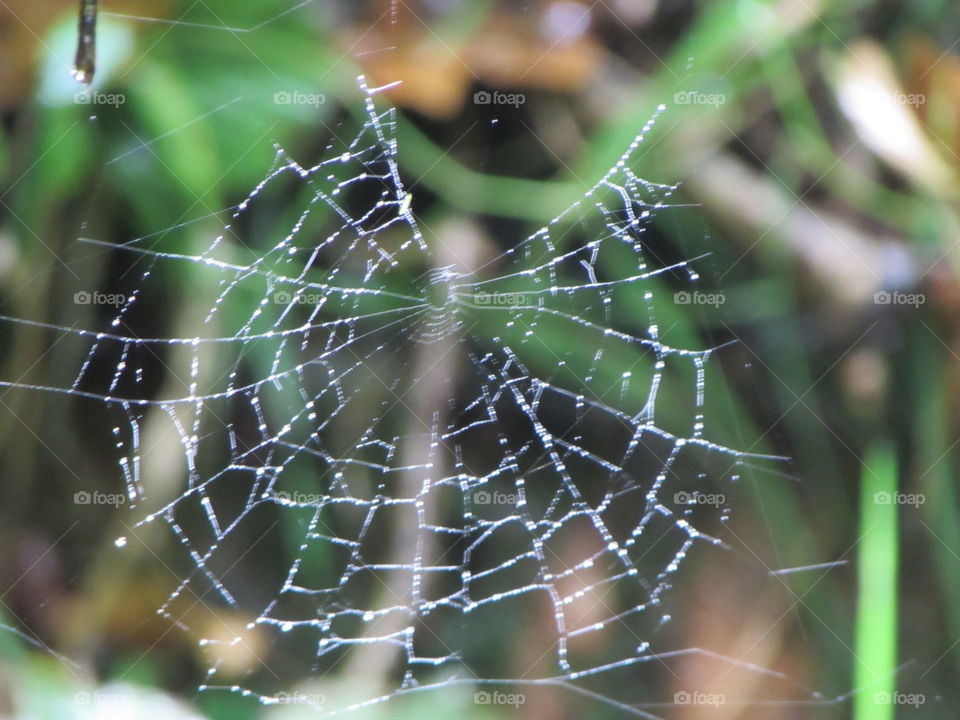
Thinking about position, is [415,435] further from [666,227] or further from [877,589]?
[877,589]

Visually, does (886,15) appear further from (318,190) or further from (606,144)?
(318,190)

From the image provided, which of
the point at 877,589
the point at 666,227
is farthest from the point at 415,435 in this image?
the point at 877,589

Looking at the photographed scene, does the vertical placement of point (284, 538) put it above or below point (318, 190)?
below

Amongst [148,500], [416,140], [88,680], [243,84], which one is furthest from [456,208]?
[88,680]

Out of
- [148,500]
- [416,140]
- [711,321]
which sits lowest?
[148,500]
